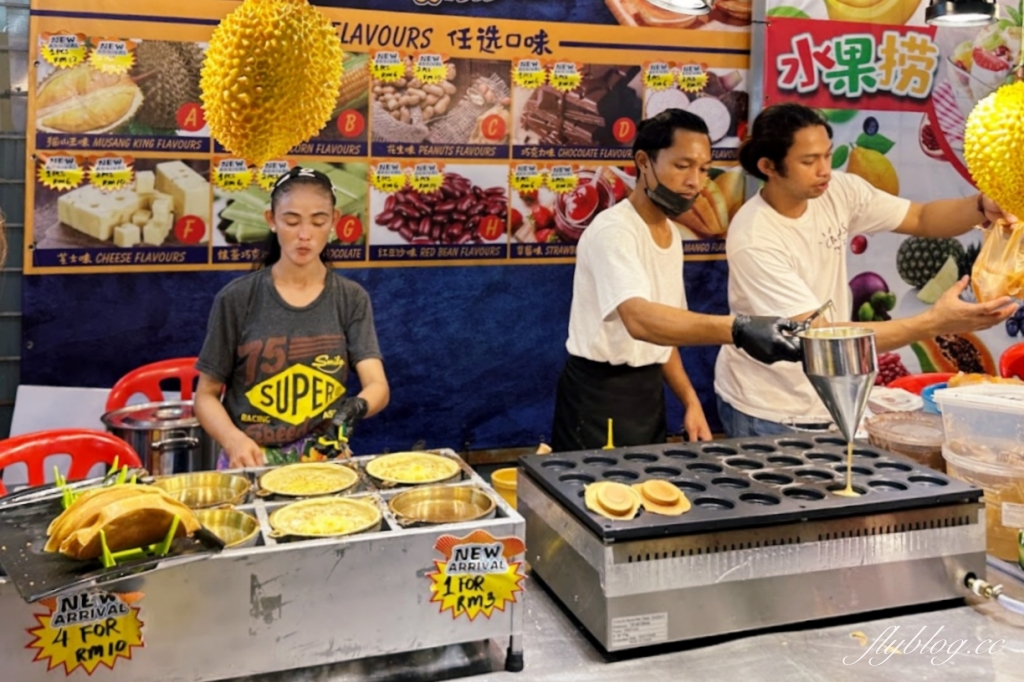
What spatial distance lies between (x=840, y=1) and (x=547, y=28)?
4.64 feet

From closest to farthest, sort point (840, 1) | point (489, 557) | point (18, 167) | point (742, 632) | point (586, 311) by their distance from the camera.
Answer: point (489, 557), point (742, 632), point (586, 311), point (18, 167), point (840, 1)

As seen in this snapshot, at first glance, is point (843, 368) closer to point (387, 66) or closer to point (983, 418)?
point (983, 418)

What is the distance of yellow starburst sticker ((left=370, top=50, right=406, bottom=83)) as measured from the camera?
11.9 ft

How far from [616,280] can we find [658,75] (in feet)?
6.15

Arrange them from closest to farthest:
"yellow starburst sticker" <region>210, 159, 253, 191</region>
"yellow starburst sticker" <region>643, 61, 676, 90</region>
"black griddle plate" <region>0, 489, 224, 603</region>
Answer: "black griddle plate" <region>0, 489, 224, 603</region>
"yellow starburst sticker" <region>210, 159, 253, 191</region>
"yellow starburst sticker" <region>643, 61, 676, 90</region>

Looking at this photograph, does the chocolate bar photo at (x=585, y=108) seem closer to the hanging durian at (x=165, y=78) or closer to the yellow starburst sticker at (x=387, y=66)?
the yellow starburst sticker at (x=387, y=66)

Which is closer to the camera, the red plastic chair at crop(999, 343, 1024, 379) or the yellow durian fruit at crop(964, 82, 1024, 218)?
the yellow durian fruit at crop(964, 82, 1024, 218)

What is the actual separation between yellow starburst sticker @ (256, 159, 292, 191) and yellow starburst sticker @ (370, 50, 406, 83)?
1.71 ft

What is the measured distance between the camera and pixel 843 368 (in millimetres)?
1580

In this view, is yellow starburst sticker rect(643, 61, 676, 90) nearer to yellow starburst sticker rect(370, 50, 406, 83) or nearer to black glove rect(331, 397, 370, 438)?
yellow starburst sticker rect(370, 50, 406, 83)

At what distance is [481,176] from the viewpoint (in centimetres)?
384

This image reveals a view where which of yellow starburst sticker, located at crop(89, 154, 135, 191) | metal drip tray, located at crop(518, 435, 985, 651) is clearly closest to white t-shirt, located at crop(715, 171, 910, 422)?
metal drip tray, located at crop(518, 435, 985, 651)

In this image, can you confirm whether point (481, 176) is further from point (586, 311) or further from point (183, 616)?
point (183, 616)

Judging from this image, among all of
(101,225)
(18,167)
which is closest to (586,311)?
(101,225)
